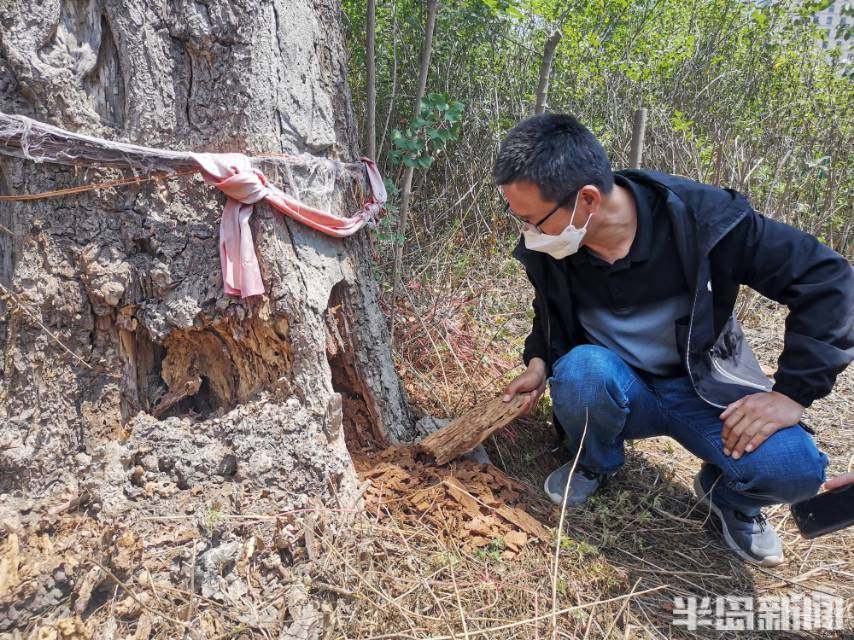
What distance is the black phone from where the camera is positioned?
173 cm

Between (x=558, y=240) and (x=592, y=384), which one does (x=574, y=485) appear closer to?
(x=592, y=384)

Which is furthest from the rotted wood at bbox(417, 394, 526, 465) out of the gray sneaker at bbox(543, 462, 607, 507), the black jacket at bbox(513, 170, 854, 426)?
the black jacket at bbox(513, 170, 854, 426)

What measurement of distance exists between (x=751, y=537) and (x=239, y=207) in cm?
212

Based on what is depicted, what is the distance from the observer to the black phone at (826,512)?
173cm

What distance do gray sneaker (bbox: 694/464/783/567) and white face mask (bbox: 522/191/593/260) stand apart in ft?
3.69

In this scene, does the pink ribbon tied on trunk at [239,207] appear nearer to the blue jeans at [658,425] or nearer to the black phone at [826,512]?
the blue jeans at [658,425]

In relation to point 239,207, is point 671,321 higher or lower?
lower

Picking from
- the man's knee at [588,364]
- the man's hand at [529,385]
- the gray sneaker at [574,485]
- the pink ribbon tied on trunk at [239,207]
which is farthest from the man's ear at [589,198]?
the gray sneaker at [574,485]

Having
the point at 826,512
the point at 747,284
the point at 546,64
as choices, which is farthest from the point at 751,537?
the point at 546,64

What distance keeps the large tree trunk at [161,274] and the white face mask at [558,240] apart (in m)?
0.75

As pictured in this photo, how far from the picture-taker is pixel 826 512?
1.76m

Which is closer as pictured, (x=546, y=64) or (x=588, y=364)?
(x=588, y=364)

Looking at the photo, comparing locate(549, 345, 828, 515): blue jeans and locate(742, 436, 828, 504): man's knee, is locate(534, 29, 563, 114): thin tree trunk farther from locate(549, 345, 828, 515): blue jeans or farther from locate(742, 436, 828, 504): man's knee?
locate(742, 436, 828, 504): man's knee

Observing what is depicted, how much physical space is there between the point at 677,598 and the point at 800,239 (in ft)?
3.98
